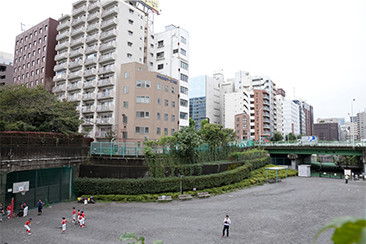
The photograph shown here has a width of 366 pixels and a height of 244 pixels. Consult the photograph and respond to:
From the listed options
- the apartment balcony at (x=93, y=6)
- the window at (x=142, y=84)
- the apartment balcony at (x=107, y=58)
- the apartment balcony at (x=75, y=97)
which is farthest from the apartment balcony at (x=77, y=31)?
the window at (x=142, y=84)

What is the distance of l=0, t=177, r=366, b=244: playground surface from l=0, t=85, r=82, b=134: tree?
9267mm

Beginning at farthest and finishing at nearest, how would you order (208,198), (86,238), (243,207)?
1. (208,198)
2. (243,207)
3. (86,238)

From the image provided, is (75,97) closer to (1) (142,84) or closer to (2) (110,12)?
(1) (142,84)

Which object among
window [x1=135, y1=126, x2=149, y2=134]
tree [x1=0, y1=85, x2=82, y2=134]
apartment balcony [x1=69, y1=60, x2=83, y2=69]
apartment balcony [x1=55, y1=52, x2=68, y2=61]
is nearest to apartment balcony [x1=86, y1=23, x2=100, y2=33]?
apartment balcony [x1=69, y1=60, x2=83, y2=69]

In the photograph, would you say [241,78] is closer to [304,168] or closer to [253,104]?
[253,104]

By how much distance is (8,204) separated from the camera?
21.5 m

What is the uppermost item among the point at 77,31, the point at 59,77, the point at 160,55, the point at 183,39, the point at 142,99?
→ the point at 77,31

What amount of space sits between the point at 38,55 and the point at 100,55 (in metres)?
22.1

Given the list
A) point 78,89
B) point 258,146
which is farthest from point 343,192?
point 78,89

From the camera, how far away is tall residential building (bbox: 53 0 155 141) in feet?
147

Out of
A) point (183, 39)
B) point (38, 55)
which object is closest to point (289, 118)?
point (183, 39)

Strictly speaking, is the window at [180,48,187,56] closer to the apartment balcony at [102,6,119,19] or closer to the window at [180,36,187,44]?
the window at [180,36,187,44]

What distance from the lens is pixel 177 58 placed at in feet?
168

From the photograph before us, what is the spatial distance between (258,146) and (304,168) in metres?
11.4
